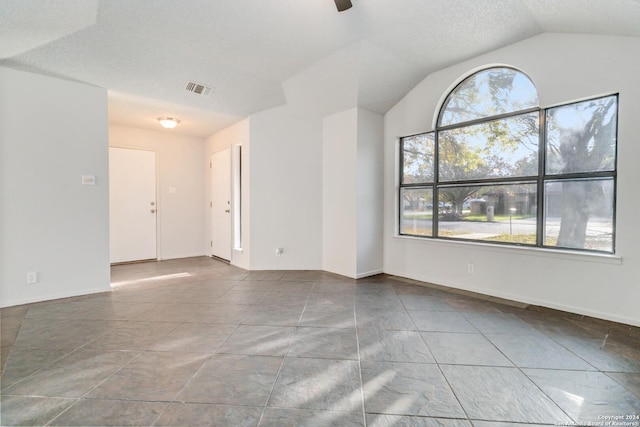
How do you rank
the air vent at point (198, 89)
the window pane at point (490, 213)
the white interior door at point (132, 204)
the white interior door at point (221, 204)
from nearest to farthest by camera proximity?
1. the window pane at point (490, 213)
2. the air vent at point (198, 89)
3. the white interior door at point (132, 204)
4. the white interior door at point (221, 204)

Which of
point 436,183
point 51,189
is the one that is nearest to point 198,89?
point 51,189

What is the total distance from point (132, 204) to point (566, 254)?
663 centimetres

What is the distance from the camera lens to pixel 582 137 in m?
3.01

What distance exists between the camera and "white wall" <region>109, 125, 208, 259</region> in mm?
5773

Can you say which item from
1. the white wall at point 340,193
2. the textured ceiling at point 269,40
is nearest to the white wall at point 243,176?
the textured ceiling at point 269,40

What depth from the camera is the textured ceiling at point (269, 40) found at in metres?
2.73

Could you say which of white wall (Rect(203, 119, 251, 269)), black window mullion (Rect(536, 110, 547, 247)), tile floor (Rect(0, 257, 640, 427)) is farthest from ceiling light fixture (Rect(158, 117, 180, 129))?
black window mullion (Rect(536, 110, 547, 247))

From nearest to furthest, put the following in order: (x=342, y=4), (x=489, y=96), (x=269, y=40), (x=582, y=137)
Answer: (x=342, y=4), (x=582, y=137), (x=269, y=40), (x=489, y=96)

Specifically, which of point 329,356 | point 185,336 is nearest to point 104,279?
point 185,336

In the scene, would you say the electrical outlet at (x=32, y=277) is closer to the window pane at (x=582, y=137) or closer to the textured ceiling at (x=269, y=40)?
the textured ceiling at (x=269, y=40)

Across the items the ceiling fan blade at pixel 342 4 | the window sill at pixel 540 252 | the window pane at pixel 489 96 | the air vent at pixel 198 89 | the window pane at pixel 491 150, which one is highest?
the ceiling fan blade at pixel 342 4

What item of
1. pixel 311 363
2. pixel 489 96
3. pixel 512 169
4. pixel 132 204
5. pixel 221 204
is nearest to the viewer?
pixel 311 363

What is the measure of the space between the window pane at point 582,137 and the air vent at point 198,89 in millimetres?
4283

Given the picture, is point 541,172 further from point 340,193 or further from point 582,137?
point 340,193
